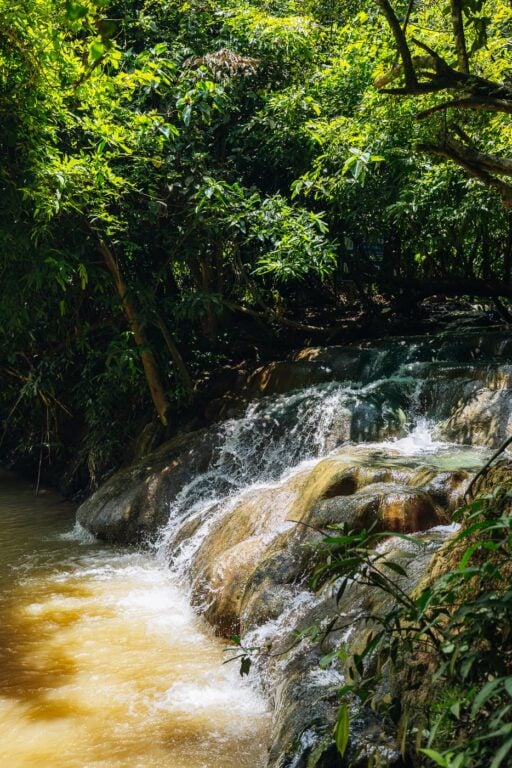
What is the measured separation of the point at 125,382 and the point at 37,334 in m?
1.46

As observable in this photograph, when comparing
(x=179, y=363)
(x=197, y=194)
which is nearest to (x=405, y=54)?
(x=197, y=194)

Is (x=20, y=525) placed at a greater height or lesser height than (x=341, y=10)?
lesser

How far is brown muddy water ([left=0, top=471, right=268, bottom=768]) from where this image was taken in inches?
132

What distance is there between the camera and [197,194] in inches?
292

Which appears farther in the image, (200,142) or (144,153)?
(200,142)

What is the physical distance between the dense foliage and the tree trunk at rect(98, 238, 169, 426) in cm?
3

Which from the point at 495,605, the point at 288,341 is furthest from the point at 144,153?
the point at 495,605

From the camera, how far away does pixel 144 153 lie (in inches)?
297

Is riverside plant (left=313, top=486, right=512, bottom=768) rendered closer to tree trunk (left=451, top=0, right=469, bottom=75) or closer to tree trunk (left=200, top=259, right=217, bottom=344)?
tree trunk (left=451, top=0, right=469, bottom=75)

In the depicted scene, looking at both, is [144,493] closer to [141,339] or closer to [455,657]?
[141,339]

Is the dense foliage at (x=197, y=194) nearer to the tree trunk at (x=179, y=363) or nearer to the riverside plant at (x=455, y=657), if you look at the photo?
the tree trunk at (x=179, y=363)

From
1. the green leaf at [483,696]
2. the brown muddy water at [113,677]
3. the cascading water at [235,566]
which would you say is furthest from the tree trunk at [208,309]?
the green leaf at [483,696]

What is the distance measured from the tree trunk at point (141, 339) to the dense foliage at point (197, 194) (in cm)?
3

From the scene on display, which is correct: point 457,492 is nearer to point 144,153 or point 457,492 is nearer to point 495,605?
point 495,605
